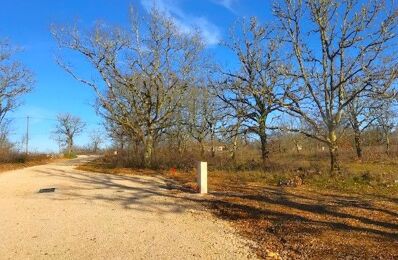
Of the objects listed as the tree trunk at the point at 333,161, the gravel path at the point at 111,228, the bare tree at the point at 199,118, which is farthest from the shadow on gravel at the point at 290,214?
the bare tree at the point at 199,118

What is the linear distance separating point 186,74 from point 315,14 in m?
13.4

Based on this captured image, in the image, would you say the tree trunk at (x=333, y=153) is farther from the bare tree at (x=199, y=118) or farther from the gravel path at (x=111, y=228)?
the bare tree at (x=199, y=118)

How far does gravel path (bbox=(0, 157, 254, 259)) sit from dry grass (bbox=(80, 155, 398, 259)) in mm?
724

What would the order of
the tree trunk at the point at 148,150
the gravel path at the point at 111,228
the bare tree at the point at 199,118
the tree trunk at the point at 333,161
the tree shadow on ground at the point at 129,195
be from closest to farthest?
the gravel path at the point at 111,228
the tree shadow on ground at the point at 129,195
the tree trunk at the point at 333,161
the tree trunk at the point at 148,150
the bare tree at the point at 199,118

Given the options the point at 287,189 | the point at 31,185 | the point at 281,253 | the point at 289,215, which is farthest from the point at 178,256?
the point at 31,185

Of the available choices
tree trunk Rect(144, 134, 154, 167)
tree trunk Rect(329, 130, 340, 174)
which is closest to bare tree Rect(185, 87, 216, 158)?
tree trunk Rect(144, 134, 154, 167)

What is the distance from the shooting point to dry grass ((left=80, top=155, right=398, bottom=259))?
7.65 meters

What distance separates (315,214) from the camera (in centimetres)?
1067

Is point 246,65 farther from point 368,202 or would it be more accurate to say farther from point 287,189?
point 368,202

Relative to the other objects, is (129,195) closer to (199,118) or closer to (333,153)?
(333,153)

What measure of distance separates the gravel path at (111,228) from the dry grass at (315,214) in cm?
72

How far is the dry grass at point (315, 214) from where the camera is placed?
7.65 m

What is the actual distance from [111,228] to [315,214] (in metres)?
4.53

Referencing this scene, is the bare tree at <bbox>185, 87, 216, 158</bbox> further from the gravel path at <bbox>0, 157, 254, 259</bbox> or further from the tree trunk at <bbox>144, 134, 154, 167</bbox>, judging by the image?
the gravel path at <bbox>0, 157, 254, 259</bbox>
